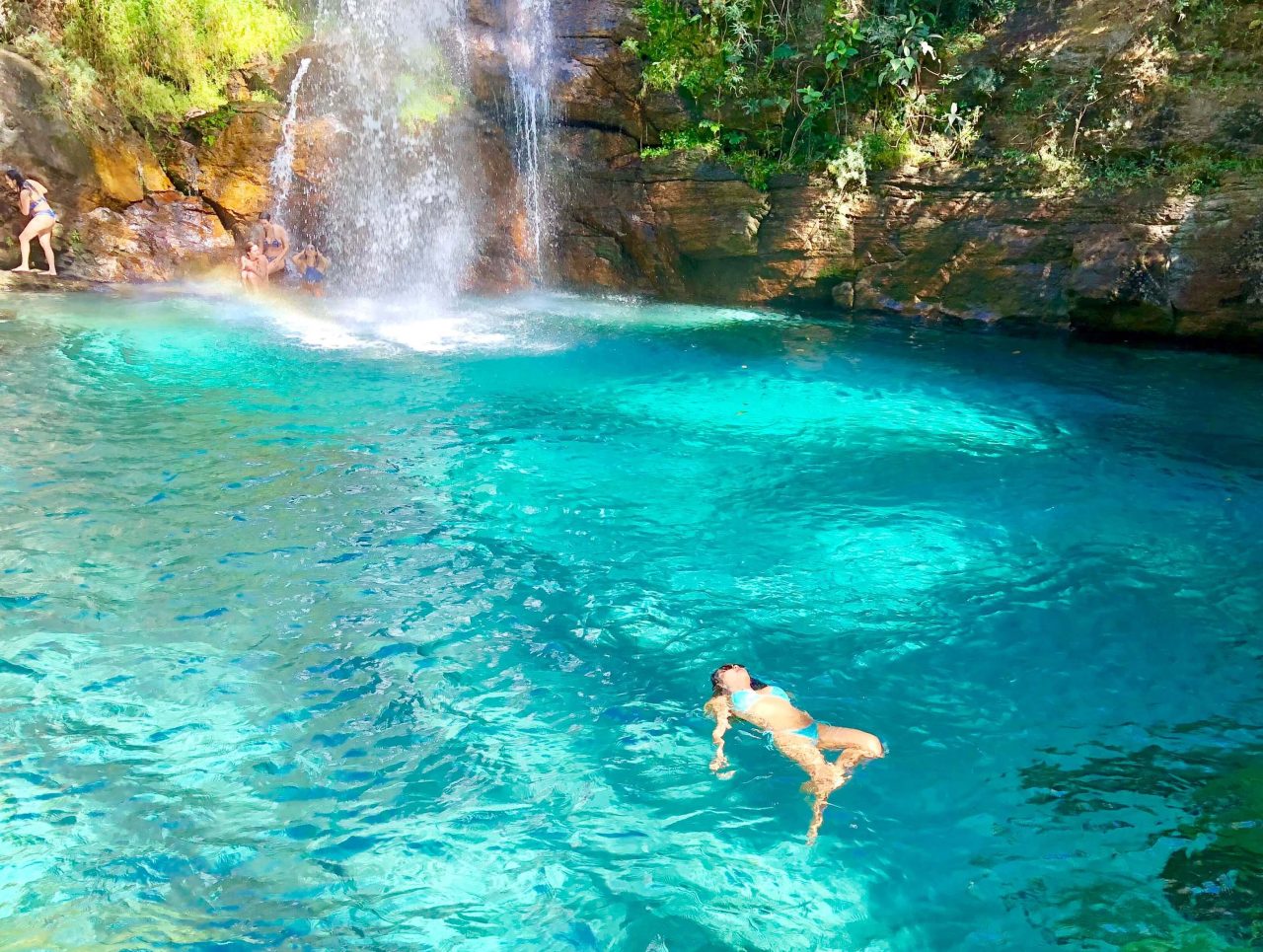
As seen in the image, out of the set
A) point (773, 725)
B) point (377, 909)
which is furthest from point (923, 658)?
point (377, 909)

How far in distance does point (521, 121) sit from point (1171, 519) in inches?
458

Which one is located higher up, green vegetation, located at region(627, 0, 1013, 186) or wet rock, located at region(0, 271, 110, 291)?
green vegetation, located at region(627, 0, 1013, 186)

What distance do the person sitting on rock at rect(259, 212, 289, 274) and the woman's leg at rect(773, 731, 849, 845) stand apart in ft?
41.4

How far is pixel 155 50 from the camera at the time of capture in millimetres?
14016

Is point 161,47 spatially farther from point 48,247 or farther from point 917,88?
point 917,88

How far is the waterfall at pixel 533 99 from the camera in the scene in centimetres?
1430

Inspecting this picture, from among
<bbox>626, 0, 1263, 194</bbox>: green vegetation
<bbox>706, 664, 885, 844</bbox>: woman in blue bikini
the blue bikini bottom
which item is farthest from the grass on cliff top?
the blue bikini bottom

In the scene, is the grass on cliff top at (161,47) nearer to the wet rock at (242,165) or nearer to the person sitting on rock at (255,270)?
the wet rock at (242,165)

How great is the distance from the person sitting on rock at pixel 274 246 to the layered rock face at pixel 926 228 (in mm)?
4427

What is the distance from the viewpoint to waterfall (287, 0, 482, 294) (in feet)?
47.5

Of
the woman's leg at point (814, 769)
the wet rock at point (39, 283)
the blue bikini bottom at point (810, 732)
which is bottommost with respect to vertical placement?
the woman's leg at point (814, 769)

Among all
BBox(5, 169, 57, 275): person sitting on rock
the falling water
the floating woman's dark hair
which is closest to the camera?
the floating woman's dark hair

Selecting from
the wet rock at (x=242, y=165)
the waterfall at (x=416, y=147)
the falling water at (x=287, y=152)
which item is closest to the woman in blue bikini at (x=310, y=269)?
the waterfall at (x=416, y=147)

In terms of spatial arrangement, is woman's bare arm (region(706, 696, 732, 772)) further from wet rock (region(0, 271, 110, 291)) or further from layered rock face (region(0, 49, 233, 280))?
layered rock face (region(0, 49, 233, 280))
